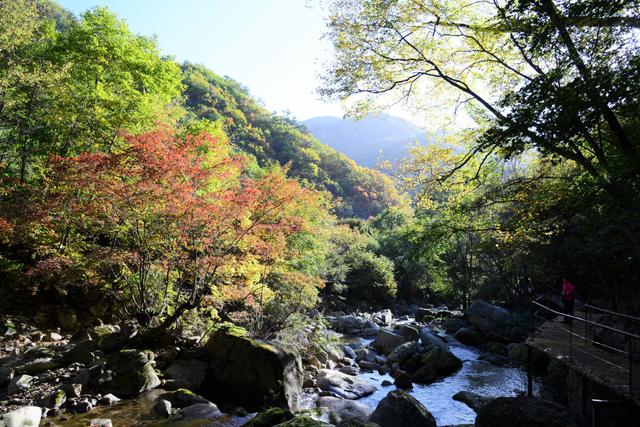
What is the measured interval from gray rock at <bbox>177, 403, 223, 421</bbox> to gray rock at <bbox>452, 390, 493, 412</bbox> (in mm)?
6615

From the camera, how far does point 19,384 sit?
788 centimetres

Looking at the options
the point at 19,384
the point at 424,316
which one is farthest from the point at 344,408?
the point at 424,316

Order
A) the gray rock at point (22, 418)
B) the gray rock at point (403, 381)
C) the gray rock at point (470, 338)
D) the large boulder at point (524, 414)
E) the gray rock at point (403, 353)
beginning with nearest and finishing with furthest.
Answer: the gray rock at point (22, 418) < the large boulder at point (524, 414) < the gray rock at point (403, 381) < the gray rock at point (403, 353) < the gray rock at point (470, 338)

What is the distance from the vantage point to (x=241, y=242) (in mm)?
10695

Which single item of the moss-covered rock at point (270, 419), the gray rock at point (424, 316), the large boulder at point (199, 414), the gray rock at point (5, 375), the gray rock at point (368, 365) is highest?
the moss-covered rock at point (270, 419)

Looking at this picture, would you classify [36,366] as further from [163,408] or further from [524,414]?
[524,414]

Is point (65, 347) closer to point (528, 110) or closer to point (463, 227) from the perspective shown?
point (463, 227)

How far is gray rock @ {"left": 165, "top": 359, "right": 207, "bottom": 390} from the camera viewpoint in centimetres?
928

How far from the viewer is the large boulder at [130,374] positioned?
8.39 meters

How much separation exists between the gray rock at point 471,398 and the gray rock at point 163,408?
7.60 m

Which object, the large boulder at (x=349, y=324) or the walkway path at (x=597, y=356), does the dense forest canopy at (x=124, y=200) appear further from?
the walkway path at (x=597, y=356)

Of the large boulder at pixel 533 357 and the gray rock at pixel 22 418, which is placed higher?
the gray rock at pixel 22 418

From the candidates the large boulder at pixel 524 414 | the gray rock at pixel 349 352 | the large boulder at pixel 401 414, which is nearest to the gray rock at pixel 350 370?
the gray rock at pixel 349 352

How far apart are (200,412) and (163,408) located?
73cm
